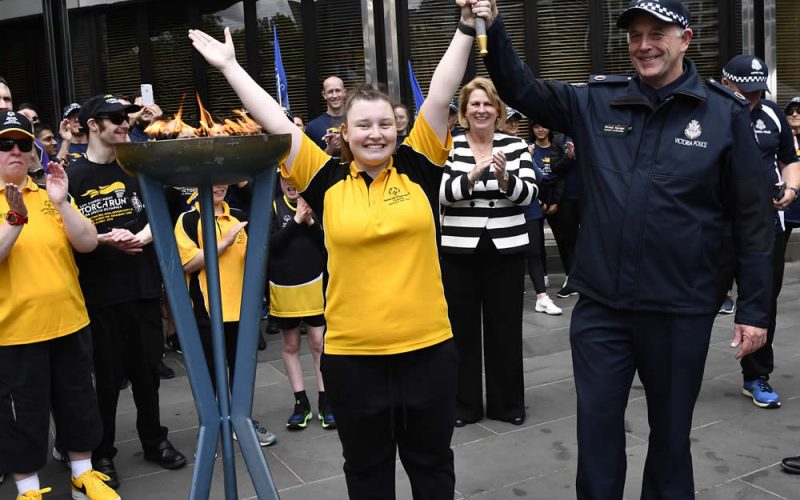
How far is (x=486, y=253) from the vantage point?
194 inches

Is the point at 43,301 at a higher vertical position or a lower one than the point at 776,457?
higher

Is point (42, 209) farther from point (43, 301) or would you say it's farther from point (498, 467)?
point (498, 467)

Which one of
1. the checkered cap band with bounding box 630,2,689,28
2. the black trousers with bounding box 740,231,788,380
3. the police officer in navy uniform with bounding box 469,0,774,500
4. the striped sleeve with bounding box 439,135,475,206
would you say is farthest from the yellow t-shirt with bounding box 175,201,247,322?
the black trousers with bounding box 740,231,788,380

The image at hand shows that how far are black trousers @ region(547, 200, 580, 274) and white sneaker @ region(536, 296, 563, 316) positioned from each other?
91 cm

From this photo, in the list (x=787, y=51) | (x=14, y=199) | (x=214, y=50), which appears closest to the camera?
(x=214, y=50)

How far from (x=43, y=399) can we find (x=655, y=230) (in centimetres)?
285

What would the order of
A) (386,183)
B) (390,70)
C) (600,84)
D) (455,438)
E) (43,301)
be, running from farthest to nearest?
Result: (390,70) < (455,438) < (43,301) < (600,84) < (386,183)

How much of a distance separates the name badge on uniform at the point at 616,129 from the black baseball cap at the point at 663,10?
15.3 inches

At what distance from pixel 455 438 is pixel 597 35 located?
7.44 m

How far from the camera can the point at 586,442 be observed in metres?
3.16

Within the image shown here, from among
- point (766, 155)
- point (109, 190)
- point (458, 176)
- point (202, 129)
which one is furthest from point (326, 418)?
point (766, 155)

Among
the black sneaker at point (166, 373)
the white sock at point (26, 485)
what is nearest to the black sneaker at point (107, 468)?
the white sock at point (26, 485)

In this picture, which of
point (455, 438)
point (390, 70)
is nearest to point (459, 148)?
point (455, 438)

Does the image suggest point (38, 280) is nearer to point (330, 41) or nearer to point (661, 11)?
point (661, 11)
